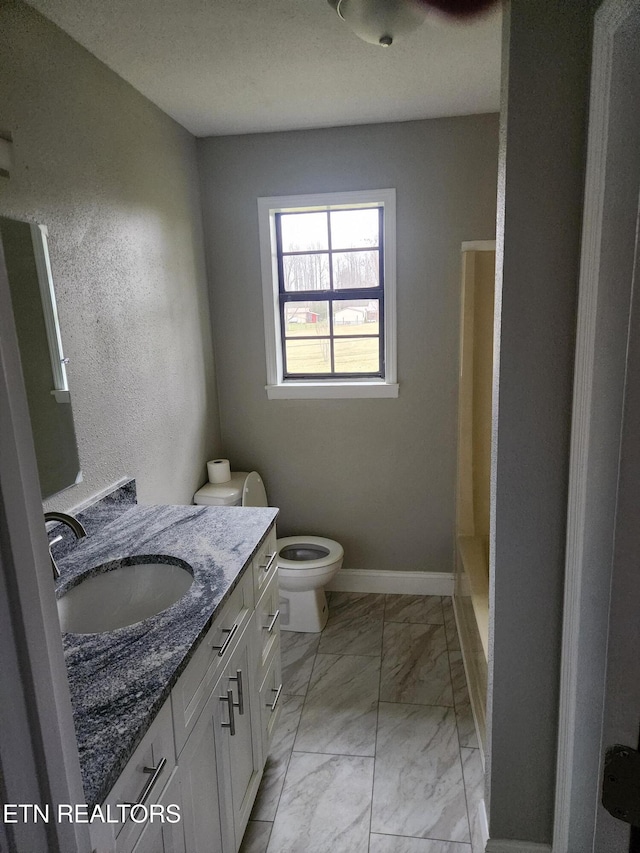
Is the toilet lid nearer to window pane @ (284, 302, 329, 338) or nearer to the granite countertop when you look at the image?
the granite countertop

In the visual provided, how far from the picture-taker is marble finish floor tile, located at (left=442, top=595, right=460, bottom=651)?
262 cm

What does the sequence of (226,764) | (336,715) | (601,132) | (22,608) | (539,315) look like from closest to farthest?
(22,608) → (601,132) → (539,315) → (226,764) → (336,715)

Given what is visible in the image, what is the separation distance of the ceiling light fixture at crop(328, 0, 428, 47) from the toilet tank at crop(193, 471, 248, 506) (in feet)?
6.46

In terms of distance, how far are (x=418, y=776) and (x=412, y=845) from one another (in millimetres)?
263

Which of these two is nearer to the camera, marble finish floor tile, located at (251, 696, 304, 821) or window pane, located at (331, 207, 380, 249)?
marble finish floor tile, located at (251, 696, 304, 821)

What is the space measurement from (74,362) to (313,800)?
1.70m

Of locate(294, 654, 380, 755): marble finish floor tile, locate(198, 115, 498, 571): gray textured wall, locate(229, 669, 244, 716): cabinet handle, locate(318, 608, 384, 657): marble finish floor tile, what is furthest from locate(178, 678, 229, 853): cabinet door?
locate(198, 115, 498, 571): gray textured wall

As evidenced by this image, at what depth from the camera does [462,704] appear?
2.22m

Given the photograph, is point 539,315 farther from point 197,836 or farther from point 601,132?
point 197,836

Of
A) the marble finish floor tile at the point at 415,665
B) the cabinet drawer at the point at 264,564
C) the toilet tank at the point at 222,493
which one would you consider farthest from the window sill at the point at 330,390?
the marble finish floor tile at the point at 415,665

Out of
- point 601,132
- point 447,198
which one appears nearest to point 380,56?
point 447,198

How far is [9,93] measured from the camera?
1.45 meters

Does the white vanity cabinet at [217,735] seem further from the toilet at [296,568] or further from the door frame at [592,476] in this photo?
the door frame at [592,476]

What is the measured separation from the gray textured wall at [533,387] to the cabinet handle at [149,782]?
92 centimetres
